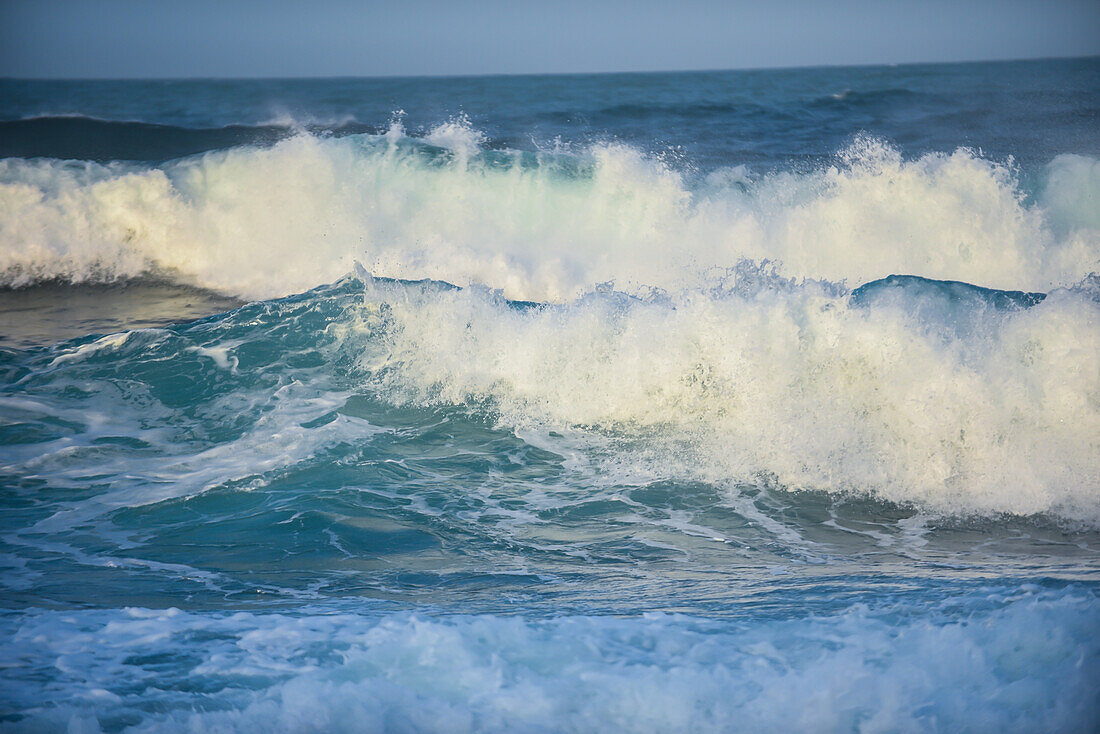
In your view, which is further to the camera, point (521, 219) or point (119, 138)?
point (119, 138)

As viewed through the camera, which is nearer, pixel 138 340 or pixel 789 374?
pixel 789 374

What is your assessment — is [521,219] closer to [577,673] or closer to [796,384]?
[796,384]

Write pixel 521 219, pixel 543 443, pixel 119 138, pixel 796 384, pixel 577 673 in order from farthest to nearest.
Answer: pixel 119 138
pixel 521 219
pixel 543 443
pixel 796 384
pixel 577 673

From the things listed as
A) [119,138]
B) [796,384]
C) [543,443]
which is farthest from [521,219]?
[119,138]

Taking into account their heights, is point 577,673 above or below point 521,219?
below

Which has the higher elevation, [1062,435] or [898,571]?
[1062,435]

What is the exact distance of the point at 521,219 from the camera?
11461 mm

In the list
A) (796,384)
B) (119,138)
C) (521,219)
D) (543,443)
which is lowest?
(543,443)

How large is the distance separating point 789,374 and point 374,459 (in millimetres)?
3057

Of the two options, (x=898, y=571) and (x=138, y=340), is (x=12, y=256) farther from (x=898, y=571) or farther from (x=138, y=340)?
(x=898, y=571)

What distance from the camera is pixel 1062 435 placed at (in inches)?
207

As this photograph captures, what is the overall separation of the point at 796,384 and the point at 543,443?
1.90 m

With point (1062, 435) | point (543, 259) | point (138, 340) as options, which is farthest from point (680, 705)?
point (543, 259)

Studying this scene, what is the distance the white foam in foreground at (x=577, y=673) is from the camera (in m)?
2.79
